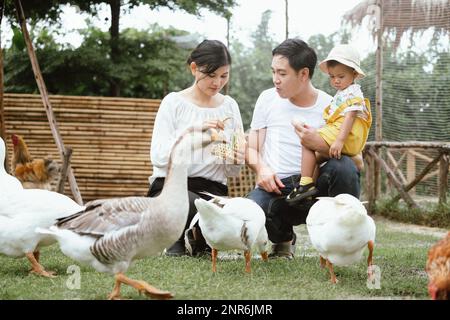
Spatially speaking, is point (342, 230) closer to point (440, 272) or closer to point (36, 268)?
point (440, 272)

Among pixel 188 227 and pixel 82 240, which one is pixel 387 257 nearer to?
pixel 188 227

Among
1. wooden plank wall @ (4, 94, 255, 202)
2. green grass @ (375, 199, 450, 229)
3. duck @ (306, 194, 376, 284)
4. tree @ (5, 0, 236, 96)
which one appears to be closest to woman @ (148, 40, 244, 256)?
duck @ (306, 194, 376, 284)

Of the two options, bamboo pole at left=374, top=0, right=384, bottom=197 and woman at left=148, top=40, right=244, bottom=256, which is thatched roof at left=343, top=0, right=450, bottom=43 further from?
woman at left=148, top=40, right=244, bottom=256

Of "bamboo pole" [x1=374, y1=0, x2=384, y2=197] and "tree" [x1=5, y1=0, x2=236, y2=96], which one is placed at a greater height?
"tree" [x1=5, y1=0, x2=236, y2=96]

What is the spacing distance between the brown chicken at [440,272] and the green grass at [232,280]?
1.75 feet

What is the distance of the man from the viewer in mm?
4875

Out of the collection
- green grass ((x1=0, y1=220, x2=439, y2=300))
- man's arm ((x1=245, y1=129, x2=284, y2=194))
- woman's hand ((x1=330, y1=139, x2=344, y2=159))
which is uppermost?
woman's hand ((x1=330, y1=139, x2=344, y2=159))

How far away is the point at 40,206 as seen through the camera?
4254 millimetres

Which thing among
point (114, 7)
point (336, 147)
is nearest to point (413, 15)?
point (114, 7)

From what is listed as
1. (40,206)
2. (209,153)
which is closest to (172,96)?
(209,153)

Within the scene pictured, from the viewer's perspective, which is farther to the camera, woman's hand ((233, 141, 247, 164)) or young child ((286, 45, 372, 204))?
woman's hand ((233, 141, 247, 164))

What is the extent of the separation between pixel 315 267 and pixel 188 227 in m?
1.25

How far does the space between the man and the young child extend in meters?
0.10

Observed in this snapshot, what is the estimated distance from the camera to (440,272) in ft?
10.3
